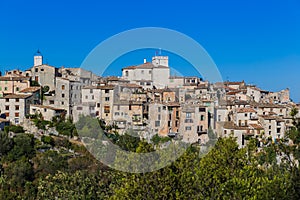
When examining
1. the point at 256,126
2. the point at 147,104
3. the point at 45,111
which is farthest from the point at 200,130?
the point at 45,111

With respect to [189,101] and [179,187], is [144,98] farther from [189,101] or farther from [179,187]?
[179,187]

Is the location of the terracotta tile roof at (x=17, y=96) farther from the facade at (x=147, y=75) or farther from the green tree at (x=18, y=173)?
the facade at (x=147, y=75)

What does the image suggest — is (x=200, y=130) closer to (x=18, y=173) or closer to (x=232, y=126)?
(x=232, y=126)

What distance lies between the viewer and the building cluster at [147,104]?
96.2ft

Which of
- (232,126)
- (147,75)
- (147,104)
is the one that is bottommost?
(232,126)

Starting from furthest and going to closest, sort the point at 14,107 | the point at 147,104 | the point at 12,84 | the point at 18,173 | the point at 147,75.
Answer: the point at 147,75
the point at 12,84
the point at 147,104
the point at 14,107
the point at 18,173

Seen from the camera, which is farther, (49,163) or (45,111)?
(45,111)

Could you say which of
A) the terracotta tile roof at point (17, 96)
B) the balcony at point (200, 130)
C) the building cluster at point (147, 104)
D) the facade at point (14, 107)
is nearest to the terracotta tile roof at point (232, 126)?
the building cluster at point (147, 104)

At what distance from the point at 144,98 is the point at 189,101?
4009mm

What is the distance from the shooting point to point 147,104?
3247cm

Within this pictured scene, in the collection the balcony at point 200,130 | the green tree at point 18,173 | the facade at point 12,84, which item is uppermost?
the facade at point 12,84

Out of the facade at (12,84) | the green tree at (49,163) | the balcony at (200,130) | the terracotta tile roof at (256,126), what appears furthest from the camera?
the facade at (12,84)

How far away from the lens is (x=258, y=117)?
A: 107ft

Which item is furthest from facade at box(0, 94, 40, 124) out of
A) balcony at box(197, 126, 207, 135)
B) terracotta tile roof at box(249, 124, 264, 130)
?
terracotta tile roof at box(249, 124, 264, 130)
